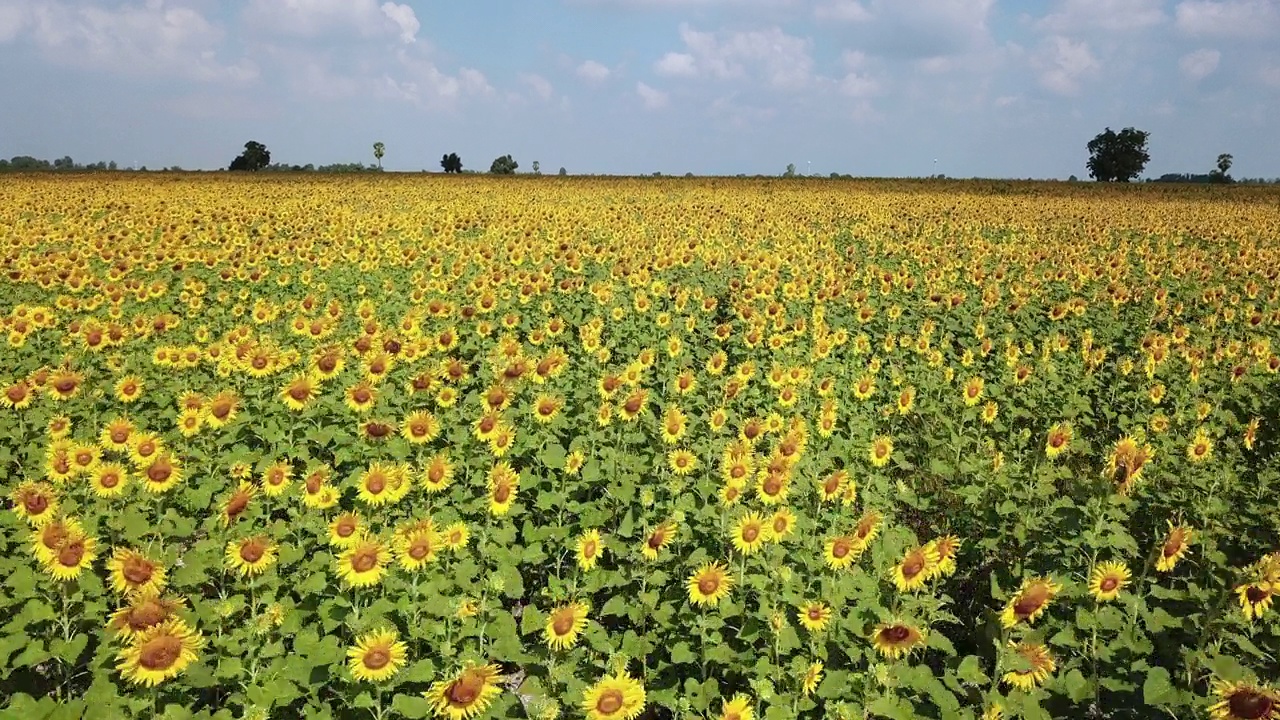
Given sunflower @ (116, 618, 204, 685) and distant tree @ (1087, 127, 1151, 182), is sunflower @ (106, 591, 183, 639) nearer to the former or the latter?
sunflower @ (116, 618, 204, 685)

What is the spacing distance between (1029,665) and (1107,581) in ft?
2.67

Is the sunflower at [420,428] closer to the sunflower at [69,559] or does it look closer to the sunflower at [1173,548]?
the sunflower at [69,559]

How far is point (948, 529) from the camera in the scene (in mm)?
5824

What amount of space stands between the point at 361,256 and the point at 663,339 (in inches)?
265

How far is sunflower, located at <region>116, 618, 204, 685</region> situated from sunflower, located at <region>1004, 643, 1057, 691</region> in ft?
12.3

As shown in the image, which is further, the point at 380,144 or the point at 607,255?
the point at 380,144

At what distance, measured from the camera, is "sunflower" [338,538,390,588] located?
375cm

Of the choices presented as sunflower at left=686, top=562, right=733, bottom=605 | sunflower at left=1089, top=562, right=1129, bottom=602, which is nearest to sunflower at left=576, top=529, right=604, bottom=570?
sunflower at left=686, top=562, right=733, bottom=605

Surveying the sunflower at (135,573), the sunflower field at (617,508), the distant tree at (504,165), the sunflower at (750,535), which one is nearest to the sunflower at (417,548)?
the sunflower field at (617,508)

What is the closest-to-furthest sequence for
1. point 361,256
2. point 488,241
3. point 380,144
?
1. point 361,256
2. point 488,241
3. point 380,144

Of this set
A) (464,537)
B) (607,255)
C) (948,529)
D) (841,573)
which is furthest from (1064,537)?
(607,255)

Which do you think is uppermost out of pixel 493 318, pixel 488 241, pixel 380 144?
pixel 380 144

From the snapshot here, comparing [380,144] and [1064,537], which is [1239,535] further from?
[380,144]

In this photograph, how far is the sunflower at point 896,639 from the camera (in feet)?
11.3
